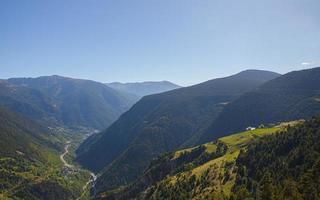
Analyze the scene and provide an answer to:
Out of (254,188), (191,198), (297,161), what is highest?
(297,161)

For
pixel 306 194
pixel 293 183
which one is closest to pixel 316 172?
pixel 293 183

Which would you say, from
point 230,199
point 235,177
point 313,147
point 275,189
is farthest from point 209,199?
point 313,147

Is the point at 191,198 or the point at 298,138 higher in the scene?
the point at 298,138

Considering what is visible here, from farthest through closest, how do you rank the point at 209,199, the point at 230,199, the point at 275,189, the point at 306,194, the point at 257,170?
the point at 257,170 → the point at 209,199 → the point at 230,199 → the point at 275,189 → the point at 306,194

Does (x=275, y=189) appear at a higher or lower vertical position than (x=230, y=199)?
higher

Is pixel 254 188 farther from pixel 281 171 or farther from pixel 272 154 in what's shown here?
pixel 272 154

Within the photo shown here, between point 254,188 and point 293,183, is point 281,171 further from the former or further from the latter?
point 293,183

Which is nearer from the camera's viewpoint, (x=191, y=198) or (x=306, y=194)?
(x=306, y=194)

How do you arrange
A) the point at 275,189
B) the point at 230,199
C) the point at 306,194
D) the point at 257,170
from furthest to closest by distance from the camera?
1. the point at 257,170
2. the point at 230,199
3. the point at 275,189
4. the point at 306,194

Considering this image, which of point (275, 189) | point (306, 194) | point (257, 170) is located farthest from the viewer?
point (257, 170)
